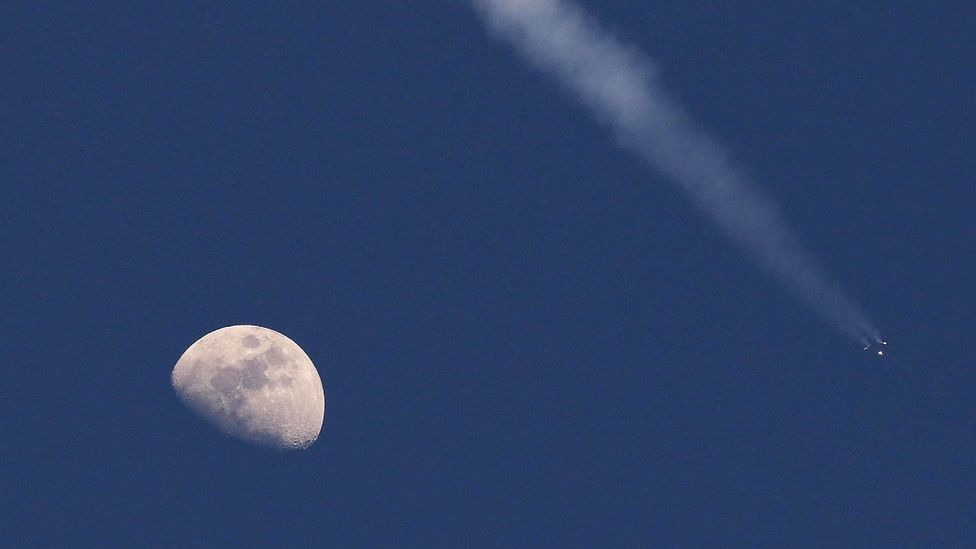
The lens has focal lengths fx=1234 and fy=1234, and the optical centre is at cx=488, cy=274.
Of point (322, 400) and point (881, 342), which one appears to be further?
point (322, 400)

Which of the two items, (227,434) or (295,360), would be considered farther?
(295,360)

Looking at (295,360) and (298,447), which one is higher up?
(295,360)

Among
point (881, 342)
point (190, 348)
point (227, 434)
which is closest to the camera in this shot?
point (881, 342)

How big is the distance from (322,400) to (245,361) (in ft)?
40.1

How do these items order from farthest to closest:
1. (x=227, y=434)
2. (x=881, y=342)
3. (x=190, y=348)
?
(x=190, y=348)
(x=227, y=434)
(x=881, y=342)

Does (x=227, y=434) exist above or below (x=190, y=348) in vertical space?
below

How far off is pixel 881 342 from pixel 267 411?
172 ft

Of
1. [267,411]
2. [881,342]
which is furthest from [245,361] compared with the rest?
[881,342]

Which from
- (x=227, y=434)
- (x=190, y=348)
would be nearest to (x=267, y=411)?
(x=227, y=434)

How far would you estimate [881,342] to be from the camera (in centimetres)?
9312

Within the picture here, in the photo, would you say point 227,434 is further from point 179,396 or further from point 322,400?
point 322,400

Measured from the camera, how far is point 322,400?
12131cm

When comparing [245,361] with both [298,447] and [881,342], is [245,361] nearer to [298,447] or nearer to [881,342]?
[298,447]

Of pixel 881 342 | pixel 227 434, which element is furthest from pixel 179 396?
pixel 881 342
